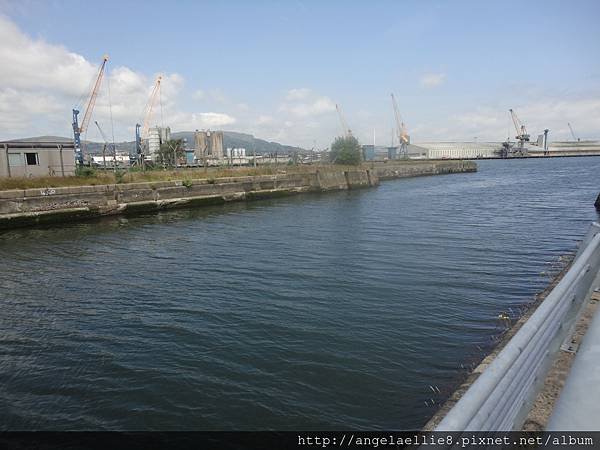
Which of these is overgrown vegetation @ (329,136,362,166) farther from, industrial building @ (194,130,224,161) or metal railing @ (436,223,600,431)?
metal railing @ (436,223,600,431)

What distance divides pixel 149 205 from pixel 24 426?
1037 inches

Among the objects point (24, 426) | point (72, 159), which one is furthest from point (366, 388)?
point (72, 159)

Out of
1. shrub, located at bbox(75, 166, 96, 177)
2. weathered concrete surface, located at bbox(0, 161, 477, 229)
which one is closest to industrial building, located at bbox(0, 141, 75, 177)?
shrub, located at bbox(75, 166, 96, 177)

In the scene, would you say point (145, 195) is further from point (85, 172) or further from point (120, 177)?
point (85, 172)

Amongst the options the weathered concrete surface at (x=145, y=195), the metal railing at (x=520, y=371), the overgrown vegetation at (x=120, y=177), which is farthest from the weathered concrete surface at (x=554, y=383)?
the overgrown vegetation at (x=120, y=177)

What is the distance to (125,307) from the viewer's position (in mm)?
10641

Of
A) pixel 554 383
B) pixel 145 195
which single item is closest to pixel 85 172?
pixel 145 195

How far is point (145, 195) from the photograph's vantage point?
30641 mm

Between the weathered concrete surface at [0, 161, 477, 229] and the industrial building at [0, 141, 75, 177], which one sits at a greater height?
the industrial building at [0, 141, 75, 177]

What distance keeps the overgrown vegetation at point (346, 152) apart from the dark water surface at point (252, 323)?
1683 inches

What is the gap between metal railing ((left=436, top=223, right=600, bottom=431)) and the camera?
2262 mm

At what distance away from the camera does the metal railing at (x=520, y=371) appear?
2262 millimetres

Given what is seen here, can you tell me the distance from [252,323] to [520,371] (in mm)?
7041

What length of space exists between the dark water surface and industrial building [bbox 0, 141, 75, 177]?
39.0 ft
